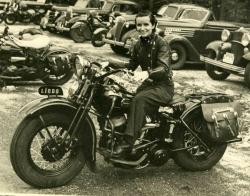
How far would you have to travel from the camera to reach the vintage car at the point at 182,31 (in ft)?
43.3

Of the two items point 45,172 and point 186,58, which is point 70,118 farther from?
point 186,58

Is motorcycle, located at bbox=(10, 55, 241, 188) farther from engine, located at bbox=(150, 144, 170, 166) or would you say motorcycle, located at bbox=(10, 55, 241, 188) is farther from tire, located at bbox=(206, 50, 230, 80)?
Answer: tire, located at bbox=(206, 50, 230, 80)

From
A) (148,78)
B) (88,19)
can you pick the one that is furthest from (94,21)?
(148,78)

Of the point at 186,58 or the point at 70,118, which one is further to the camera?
the point at 186,58

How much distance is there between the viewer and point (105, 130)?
5.18m

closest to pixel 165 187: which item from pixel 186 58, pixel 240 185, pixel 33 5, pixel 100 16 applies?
pixel 240 185

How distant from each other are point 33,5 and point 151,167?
17436 millimetres

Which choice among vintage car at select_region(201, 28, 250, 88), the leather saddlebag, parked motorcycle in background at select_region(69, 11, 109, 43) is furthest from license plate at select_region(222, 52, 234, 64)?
parked motorcycle in background at select_region(69, 11, 109, 43)

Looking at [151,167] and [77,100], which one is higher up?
[77,100]

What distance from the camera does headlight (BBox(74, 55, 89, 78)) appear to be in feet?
16.1

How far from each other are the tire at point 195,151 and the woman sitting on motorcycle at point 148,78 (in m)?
0.43

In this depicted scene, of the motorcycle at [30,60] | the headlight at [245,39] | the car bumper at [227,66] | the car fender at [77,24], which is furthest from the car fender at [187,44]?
the car fender at [77,24]

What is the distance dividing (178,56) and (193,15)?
1.67m

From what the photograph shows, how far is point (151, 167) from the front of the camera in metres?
5.89
